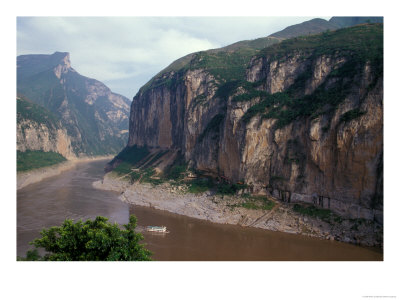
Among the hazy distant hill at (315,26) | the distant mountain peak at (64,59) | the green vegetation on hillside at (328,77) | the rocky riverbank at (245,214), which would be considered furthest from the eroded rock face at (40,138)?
the distant mountain peak at (64,59)

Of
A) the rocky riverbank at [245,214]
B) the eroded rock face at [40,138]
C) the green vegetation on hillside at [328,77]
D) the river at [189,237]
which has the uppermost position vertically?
the green vegetation on hillside at [328,77]

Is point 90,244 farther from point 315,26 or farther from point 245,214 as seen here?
point 315,26

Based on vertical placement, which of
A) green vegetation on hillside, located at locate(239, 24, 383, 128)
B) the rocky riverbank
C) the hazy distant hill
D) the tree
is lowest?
the rocky riverbank

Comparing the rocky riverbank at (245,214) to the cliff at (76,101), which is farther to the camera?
the cliff at (76,101)

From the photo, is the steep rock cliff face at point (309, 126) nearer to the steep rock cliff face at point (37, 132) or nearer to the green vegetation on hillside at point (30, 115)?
the steep rock cliff face at point (37, 132)

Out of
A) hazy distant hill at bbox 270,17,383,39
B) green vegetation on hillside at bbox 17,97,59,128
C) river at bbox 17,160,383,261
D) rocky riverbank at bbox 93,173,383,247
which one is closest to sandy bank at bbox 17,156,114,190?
river at bbox 17,160,383,261

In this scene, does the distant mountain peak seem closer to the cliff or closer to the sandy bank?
the cliff

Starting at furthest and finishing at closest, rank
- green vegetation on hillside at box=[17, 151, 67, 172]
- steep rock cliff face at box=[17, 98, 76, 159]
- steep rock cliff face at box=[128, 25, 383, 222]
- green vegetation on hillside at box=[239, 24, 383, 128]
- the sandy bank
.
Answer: steep rock cliff face at box=[17, 98, 76, 159] < green vegetation on hillside at box=[17, 151, 67, 172] < the sandy bank < green vegetation on hillside at box=[239, 24, 383, 128] < steep rock cliff face at box=[128, 25, 383, 222]
